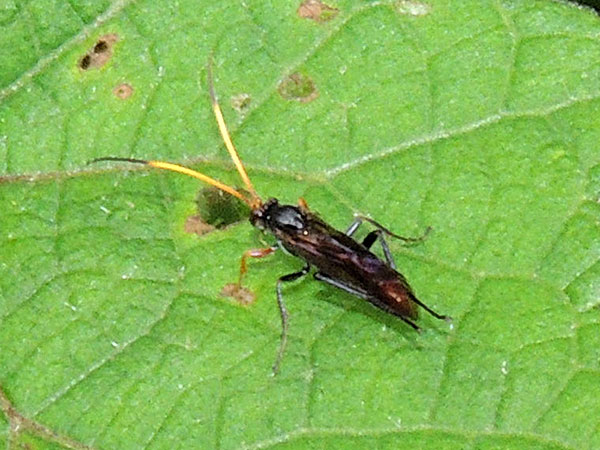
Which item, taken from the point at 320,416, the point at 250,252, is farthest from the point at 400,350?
the point at 250,252

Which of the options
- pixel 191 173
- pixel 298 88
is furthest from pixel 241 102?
pixel 191 173

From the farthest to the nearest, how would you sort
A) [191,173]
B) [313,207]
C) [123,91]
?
[123,91], [313,207], [191,173]

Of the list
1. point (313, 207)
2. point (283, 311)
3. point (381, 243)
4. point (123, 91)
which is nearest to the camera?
point (283, 311)

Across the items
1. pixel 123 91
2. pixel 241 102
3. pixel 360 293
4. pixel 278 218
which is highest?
pixel 123 91

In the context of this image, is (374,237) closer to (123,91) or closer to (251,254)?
(251,254)

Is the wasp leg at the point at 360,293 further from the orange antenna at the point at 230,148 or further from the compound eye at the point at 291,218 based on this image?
the orange antenna at the point at 230,148

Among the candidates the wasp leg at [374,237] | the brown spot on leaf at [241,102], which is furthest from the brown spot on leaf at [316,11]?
the wasp leg at [374,237]

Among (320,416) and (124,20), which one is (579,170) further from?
(124,20)

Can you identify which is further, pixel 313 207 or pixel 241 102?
pixel 241 102

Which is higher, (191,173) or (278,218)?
(191,173)
